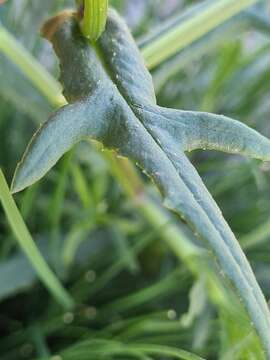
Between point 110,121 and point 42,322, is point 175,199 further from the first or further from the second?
point 42,322

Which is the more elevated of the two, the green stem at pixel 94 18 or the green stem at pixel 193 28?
the green stem at pixel 94 18

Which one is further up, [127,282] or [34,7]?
[34,7]

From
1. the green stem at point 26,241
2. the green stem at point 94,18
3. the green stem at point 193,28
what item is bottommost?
the green stem at point 26,241

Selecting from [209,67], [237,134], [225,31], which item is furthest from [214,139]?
[209,67]
